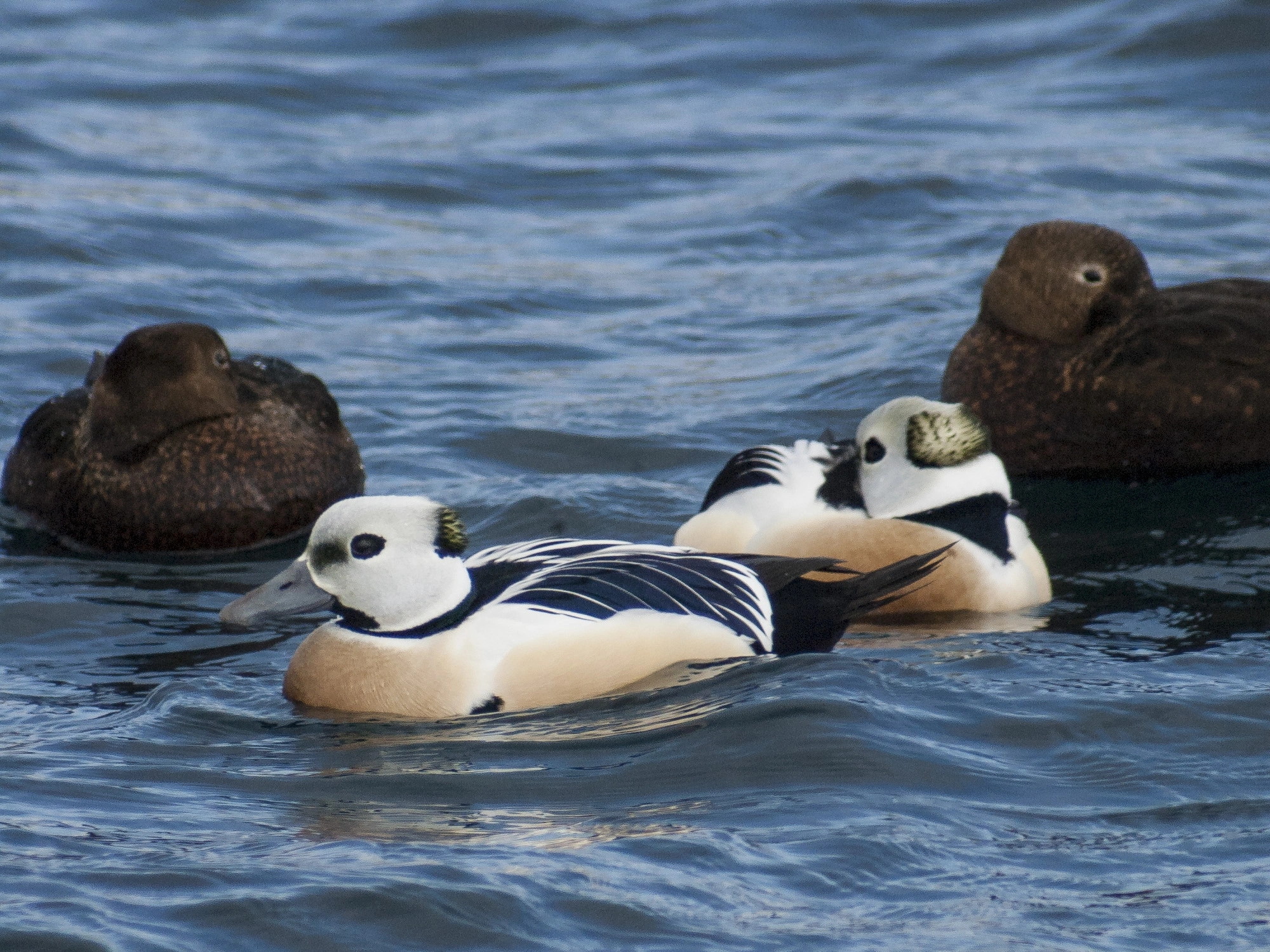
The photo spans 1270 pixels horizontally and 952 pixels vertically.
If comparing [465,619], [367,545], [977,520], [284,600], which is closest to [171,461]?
[284,600]

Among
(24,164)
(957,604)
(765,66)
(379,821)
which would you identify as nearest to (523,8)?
(765,66)

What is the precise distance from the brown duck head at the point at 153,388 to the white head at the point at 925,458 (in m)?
2.68

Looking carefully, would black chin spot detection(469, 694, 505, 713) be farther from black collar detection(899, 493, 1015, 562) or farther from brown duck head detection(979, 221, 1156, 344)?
brown duck head detection(979, 221, 1156, 344)

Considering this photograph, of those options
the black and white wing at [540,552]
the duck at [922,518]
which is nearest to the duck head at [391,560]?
the black and white wing at [540,552]

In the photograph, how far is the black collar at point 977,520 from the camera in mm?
6480

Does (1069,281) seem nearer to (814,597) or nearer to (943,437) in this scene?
(943,437)

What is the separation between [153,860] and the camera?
13.7 feet

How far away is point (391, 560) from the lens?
208 inches

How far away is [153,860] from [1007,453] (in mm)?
4859

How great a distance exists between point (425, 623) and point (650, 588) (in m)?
0.63

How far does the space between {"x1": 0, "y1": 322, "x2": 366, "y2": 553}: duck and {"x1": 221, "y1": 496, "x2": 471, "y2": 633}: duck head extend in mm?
2352

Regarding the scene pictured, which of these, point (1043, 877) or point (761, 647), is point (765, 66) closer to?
point (761, 647)

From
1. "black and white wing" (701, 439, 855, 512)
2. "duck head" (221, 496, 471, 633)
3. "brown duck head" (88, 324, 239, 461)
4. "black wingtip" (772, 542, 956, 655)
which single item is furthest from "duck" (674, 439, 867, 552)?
"brown duck head" (88, 324, 239, 461)

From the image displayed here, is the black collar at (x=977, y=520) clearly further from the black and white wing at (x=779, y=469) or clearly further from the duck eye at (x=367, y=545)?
the duck eye at (x=367, y=545)
